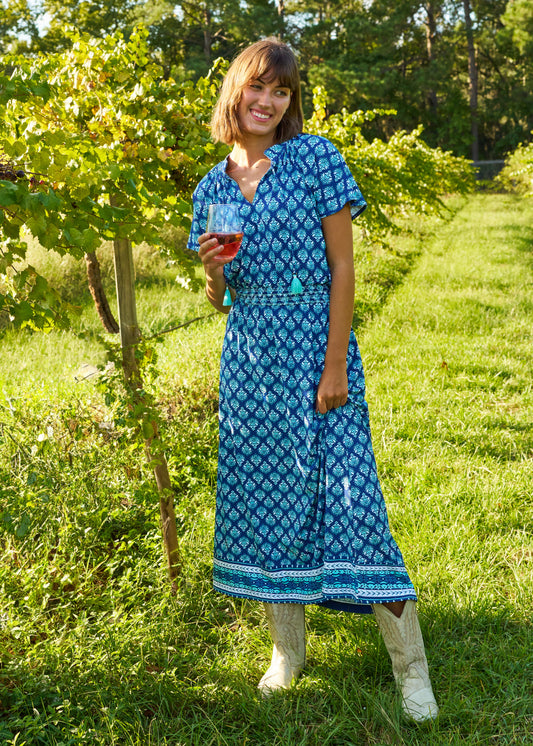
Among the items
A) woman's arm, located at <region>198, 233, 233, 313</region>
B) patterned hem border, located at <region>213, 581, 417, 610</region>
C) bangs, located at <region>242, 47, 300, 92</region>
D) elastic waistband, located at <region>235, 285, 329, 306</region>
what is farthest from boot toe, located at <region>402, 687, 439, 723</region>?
bangs, located at <region>242, 47, 300, 92</region>

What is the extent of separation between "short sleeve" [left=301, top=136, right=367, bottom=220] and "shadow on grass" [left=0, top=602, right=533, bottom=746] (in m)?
1.32

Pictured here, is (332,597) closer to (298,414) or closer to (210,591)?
(298,414)

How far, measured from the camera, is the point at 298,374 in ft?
6.31

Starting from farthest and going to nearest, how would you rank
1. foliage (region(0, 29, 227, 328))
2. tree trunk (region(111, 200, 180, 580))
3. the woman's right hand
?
tree trunk (region(111, 200, 180, 580)) < the woman's right hand < foliage (region(0, 29, 227, 328))

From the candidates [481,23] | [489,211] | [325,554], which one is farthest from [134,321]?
[481,23]

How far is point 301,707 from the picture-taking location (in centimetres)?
197

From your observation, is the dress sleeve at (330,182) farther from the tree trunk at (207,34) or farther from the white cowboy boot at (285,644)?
the tree trunk at (207,34)

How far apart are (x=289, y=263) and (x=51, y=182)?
2.14 ft

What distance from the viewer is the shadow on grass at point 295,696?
185cm

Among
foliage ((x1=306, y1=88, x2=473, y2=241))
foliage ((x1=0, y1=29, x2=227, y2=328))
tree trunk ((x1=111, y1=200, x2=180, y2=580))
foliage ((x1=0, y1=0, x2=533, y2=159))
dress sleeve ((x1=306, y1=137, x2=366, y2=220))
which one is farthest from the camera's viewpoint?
foliage ((x1=0, y1=0, x2=533, y2=159))

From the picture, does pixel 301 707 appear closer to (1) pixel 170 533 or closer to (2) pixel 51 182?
(1) pixel 170 533

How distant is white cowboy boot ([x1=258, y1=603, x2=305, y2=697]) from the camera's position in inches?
80.5

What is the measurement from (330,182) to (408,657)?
1.32 meters

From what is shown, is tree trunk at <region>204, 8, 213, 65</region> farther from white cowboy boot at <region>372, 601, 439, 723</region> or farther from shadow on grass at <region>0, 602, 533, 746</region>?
white cowboy boot at <region>372, 601, 439, 723</region>
